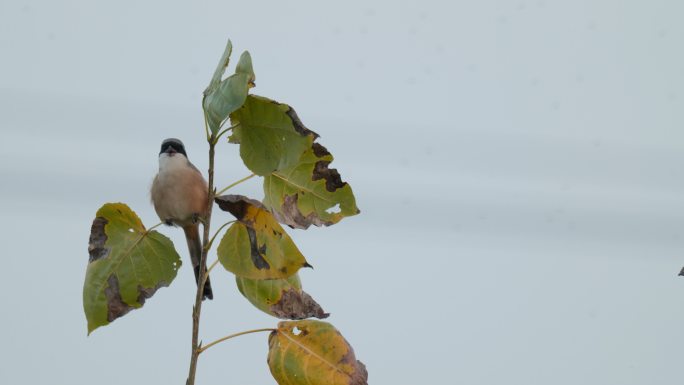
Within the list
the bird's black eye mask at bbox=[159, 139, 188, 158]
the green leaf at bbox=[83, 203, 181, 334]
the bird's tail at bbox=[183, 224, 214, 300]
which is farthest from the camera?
the bird's black eye mask at bbox=[159, 139, 188, 158]

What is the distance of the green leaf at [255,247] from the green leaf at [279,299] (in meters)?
0.21

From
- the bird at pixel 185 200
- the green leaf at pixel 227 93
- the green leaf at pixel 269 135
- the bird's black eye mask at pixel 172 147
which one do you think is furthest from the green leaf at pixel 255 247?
the bird's black eye mask at pixel 172 147

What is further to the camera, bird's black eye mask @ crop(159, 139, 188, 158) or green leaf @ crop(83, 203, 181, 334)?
bird's black eye mask @ crop(159, 139, 188, 158)

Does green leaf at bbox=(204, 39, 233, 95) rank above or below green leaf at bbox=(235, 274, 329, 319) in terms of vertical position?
above

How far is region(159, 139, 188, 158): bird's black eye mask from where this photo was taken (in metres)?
4.05

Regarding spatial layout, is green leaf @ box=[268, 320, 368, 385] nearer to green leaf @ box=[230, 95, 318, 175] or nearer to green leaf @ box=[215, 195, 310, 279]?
green leaf @ box=[215, 195, 310, 279]

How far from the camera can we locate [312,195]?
191 centimetres

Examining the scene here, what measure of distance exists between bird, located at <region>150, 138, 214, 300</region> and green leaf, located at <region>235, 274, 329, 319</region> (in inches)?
51.6

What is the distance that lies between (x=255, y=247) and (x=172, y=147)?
2.55 meters

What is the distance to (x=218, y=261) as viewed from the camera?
69.3 inches

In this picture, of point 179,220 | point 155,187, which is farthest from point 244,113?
point 155,187

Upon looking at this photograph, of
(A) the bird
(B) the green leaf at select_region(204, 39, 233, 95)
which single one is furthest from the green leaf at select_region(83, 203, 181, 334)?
(A) the bird

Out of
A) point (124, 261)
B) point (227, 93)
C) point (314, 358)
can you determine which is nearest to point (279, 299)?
point (314, 358)

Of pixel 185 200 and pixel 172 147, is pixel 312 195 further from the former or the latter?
pixel 172 147
